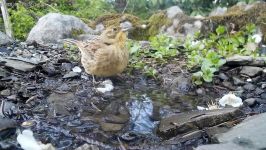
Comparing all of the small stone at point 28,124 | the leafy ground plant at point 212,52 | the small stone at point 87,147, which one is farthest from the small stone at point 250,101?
the small stone at point 28,124

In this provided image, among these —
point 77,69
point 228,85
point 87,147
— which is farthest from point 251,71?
point 87,147

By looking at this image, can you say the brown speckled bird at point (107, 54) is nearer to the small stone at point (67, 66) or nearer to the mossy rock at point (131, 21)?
the small stone at point (67, 66)

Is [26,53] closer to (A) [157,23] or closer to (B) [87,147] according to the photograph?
(B) [87,147]

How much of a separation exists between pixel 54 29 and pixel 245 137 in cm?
519

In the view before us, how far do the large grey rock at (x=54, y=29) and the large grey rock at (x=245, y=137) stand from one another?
15.2ft

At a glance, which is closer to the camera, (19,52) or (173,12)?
(19,52)

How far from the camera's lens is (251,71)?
528cm

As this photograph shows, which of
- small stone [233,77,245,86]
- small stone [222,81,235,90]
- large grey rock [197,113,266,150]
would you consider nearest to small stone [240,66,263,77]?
small stone [233,77,245,86]

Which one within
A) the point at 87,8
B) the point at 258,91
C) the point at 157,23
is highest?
the point at 258,91

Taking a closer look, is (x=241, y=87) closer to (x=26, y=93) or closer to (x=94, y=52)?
(x=94, y=52)

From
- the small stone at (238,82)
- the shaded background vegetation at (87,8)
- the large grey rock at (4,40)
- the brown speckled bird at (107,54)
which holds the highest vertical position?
the brown speckled bird at (107,54)

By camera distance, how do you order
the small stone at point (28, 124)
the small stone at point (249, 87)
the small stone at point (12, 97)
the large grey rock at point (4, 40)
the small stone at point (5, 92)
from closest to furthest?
the small stone at point (28, 124) → the small stone at point (12, 97) → the small stone at point (5, 92) → the small stone at point (249, 87) → the large grey rock at point (4, 40)

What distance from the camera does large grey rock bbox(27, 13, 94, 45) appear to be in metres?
7.91

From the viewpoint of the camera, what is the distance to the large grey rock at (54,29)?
7906 mm
